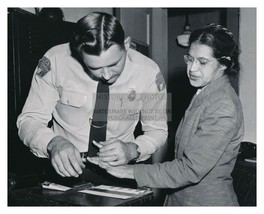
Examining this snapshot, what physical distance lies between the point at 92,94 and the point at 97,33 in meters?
0.47

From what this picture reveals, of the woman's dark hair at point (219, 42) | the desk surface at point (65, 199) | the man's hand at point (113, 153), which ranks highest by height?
the woman's dark hair at point (219, 42)

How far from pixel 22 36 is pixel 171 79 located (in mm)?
4277

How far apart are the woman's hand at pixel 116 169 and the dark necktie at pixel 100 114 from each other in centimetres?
37

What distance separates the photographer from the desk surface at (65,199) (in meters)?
1.26

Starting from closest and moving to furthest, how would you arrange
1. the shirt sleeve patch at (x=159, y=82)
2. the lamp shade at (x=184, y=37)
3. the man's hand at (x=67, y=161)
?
1. the man's hand at (x=67, y=161)
2. the shirt sleeve patch at (x=159, y=82)
3. the lamp shade at (x=184, y=37)

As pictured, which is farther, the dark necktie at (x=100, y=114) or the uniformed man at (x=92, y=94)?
the dark necktie at (x=100, y=114)

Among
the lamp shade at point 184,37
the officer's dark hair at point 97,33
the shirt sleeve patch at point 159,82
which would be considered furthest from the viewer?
the lamp shade at point 184,37

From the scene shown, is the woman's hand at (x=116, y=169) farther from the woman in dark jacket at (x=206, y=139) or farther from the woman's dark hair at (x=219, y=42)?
the woman's dark hair at (x=219, y=42)

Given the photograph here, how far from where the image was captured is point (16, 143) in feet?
7.95

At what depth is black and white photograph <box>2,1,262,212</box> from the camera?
1438 mm

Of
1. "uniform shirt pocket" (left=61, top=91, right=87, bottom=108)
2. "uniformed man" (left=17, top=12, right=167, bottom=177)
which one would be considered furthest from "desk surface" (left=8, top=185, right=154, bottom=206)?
"uniform shirt pocket" (left=61, top=91, right=87, bottom=108)

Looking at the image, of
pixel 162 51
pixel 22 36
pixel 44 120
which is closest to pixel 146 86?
pixel 44 120

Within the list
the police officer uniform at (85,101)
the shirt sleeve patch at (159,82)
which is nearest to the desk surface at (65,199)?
the police officer uniform at (85,101)

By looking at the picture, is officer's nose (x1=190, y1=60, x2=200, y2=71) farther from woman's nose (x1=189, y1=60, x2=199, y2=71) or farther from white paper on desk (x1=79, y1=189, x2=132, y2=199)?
white paper on desk (x1=79, y1=189, x2=132, y2=199)
